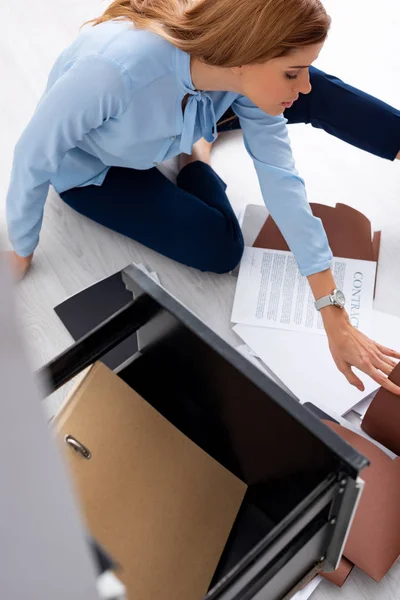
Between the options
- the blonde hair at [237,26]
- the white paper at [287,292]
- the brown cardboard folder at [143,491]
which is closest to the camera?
the brown cardboard folder at [143,491]

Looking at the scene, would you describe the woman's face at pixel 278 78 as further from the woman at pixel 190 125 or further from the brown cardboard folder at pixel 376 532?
the brown cardboard folder at pixel 376 532

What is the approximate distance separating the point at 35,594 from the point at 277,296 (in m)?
1.22

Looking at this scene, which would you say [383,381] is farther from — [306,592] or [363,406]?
[306,592]

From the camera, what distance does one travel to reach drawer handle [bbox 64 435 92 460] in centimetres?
87

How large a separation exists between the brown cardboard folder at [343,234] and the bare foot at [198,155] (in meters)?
0.21

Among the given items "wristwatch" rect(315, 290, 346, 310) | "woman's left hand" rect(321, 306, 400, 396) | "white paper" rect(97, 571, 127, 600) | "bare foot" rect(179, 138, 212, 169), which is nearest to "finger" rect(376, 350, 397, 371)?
"woman's left hand" rect(321, 306, 400, 396)

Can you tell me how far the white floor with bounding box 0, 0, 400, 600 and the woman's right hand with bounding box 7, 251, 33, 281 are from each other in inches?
1.4

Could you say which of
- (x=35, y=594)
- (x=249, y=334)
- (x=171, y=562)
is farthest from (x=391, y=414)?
(x=35, y=594)

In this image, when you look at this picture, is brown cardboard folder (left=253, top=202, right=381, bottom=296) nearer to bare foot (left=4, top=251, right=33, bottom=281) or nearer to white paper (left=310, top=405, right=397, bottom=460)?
white paper (left=310, top=405, right=397, bottom=460)

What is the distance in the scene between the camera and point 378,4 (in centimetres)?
187

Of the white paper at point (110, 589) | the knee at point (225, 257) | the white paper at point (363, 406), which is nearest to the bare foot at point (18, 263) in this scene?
the knee at point (225, 257)

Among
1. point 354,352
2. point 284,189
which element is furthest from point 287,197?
point 354,352

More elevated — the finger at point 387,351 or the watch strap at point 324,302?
the watch strap at point 324,302

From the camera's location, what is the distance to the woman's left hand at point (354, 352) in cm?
113
